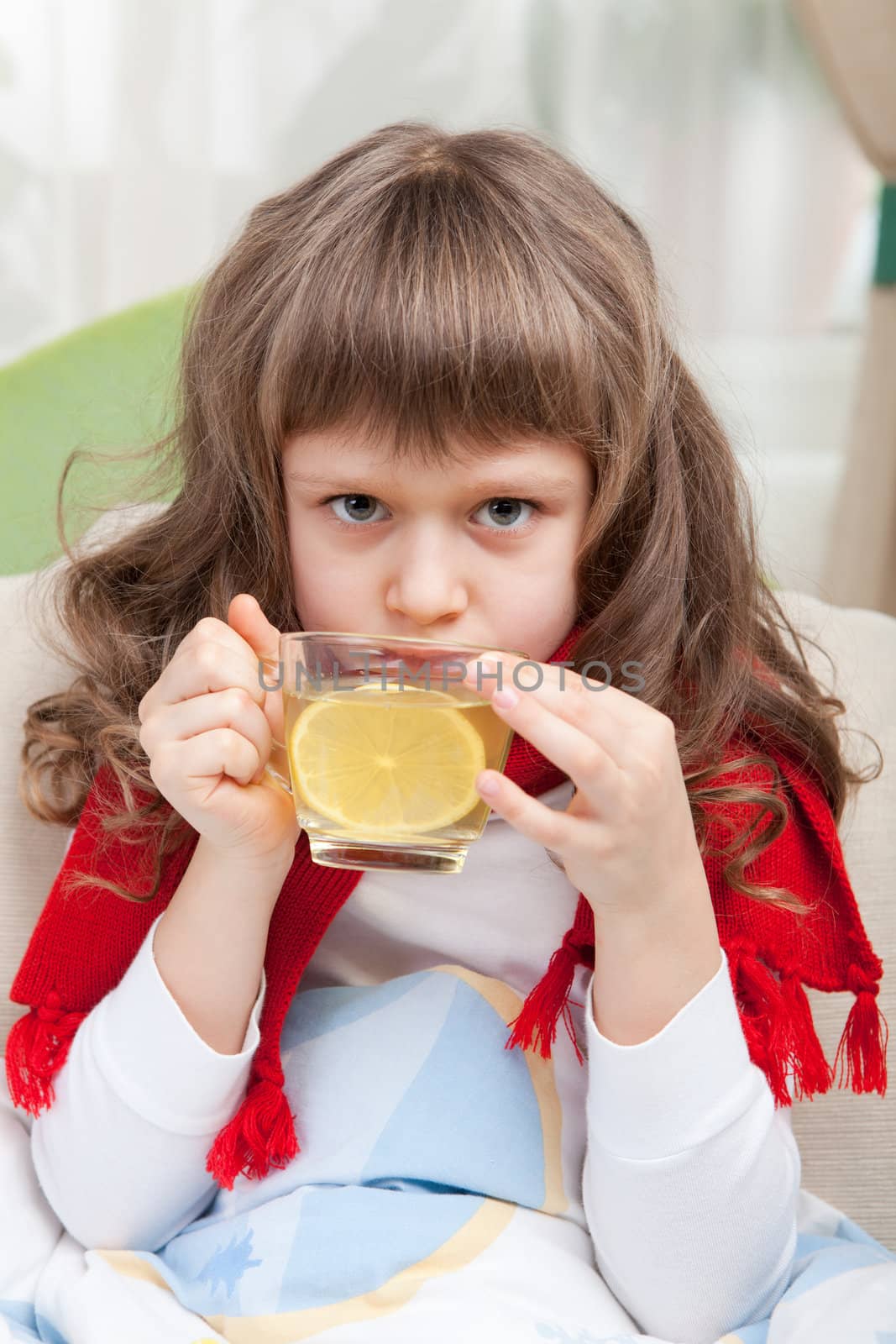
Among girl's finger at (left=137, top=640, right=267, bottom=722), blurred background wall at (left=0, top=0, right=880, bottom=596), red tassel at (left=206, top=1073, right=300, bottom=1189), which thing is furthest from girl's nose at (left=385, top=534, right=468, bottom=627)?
blurred background wall at (left=0, top=0, right=880, bottom=596)

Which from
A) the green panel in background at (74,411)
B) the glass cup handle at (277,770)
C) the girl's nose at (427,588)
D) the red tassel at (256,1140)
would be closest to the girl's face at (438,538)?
the girl's nose at (427,588)

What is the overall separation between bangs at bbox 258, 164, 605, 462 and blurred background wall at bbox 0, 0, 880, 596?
61.4 inches

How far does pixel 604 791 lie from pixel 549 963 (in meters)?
0.30

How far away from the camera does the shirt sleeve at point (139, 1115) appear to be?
2.95ft

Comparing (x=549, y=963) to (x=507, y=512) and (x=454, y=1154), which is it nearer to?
(x=454, y=1154)

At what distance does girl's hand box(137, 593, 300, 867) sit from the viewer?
81 cm

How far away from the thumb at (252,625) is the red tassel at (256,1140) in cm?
31

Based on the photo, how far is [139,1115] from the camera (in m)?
0.90

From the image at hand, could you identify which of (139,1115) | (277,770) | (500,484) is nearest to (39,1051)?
(139,1115)

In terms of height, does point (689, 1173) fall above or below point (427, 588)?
below

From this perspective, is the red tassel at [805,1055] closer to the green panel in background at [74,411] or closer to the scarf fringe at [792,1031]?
the scarf fringe at [792,1031]

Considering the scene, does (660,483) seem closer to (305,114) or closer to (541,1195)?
(541,1195)

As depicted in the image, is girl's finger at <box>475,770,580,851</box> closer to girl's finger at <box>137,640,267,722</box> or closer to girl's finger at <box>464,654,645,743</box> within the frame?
girl's finger at <box>464,654,645,743</box>

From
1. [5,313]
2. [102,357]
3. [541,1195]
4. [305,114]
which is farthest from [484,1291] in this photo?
[305,114]
